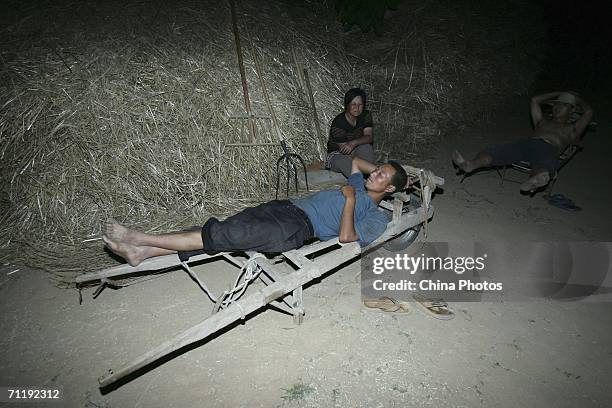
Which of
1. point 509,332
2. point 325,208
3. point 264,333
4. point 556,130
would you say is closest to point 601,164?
point 556,130

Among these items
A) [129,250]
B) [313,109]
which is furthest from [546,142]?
[129,250]

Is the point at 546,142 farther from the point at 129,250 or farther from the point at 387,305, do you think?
the point at 129,250

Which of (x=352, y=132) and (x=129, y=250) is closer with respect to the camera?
(x=129, y=250)

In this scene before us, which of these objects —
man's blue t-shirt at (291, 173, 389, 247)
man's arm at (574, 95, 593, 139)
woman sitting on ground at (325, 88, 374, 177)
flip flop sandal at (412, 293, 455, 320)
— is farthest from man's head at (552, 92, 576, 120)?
man's blue t-shirt at (291, 173, 389, 247)

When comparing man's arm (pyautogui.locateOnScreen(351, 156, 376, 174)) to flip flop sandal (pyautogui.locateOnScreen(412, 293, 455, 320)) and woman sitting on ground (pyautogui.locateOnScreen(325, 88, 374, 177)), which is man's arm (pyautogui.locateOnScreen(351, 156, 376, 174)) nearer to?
woman sitting on ground (pyautogui.locateOnScreen(325, 88, 374, 177))

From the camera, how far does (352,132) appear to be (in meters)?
4.98

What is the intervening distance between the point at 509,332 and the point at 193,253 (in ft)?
9.91

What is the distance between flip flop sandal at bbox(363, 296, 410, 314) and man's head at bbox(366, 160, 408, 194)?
1126 mm

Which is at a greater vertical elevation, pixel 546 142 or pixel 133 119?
pixel 133 119

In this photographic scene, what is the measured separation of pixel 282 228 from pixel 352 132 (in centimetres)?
259

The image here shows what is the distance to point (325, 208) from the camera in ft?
10.4

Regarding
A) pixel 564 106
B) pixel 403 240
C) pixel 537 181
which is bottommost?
pixel 403 240

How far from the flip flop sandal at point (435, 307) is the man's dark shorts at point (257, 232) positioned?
136 cm

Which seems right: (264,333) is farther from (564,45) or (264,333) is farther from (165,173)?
(564,45)
